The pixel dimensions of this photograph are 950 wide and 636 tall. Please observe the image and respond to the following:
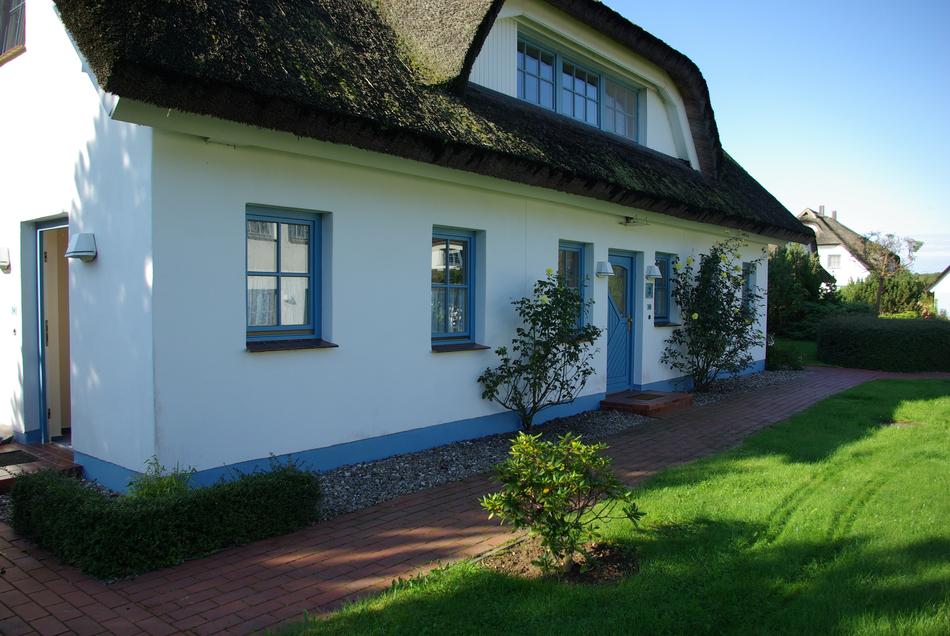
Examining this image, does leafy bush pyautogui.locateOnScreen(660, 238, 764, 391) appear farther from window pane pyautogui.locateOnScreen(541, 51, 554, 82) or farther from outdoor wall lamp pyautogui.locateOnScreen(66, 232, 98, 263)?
outdoor wall lamp pyautogui.locateOnScreen(66, 232, 98, 263)

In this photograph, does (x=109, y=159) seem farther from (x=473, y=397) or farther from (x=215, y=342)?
(x=473, y=397)

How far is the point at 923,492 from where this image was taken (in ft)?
18.8

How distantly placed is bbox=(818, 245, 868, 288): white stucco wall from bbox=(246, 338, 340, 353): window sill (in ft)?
148

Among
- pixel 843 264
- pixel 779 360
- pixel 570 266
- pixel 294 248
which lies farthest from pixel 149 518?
pixel 843 264

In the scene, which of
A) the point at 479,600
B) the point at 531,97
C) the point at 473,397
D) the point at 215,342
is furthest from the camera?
the point at 531,97

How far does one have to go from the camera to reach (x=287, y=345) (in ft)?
19.6

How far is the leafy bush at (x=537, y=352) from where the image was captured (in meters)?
8.02

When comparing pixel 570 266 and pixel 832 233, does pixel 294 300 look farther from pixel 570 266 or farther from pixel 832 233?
pixel 832 233

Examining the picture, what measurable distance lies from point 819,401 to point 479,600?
9.48 meters

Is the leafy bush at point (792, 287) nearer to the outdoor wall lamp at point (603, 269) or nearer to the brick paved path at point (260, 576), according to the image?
the outdoor wall lamp at point (603, 269)

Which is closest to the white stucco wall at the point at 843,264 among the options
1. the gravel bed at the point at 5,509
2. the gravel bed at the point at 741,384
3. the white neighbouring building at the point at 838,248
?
the white neighbouring building at the point at 838,248

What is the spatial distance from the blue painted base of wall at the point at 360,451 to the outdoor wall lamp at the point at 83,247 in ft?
5.79

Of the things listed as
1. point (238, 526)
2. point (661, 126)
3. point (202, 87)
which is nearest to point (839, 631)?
point (238, 526)

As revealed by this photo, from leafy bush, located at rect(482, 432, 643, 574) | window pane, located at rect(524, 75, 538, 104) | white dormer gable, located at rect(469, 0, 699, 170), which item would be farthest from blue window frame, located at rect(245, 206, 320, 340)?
window pane, located at rect(524, 75, 538, 104)
